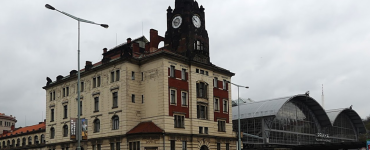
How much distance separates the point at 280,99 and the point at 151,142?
171 ft

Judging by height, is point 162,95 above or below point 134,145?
above

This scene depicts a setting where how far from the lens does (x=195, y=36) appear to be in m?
71.1

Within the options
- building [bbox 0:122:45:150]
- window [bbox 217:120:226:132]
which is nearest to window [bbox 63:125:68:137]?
building [bbox 0:122:45:150]

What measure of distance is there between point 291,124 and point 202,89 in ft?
145

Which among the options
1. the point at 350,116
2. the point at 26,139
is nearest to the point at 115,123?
the point at 26,139

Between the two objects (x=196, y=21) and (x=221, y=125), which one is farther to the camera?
(x=221, y=125)

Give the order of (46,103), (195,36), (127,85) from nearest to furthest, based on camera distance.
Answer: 1. (127,85)
2. (195,36)
3. (46,103)

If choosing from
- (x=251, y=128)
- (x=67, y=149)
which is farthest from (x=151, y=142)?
(x=251, y=128)

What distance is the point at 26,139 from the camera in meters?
104

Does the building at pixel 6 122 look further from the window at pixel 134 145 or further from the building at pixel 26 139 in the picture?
the window at pixel 134 145

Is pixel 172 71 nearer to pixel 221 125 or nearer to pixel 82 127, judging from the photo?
pixel 221 125

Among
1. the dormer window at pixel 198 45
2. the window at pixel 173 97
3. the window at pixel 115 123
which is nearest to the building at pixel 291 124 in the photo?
the dormer window at pixel 198 45

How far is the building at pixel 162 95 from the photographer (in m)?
63.1

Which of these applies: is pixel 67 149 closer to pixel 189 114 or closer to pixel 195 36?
pixel 189 114
